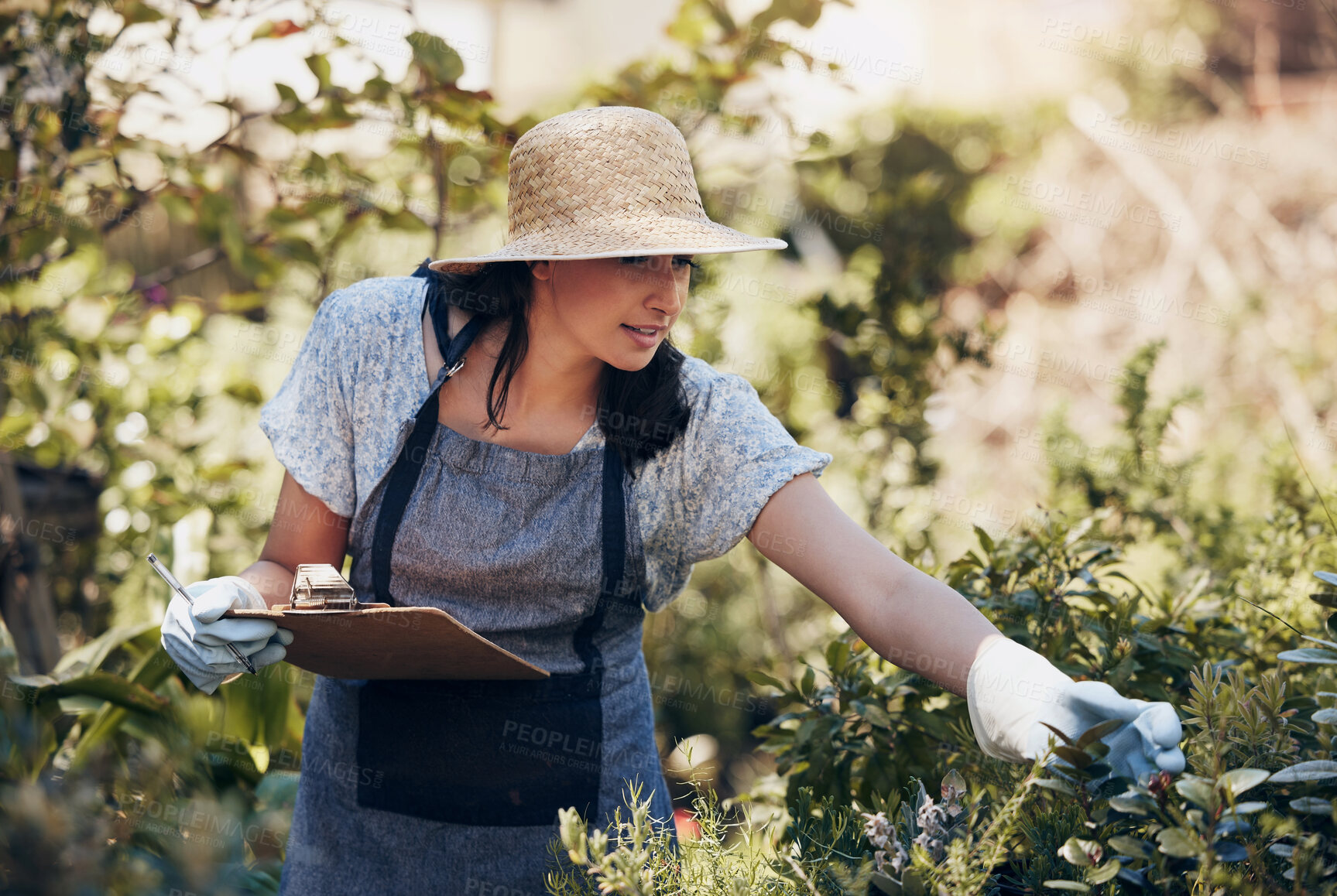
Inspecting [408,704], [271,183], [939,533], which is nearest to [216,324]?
[271,183]

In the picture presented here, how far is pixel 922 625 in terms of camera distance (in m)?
1.38

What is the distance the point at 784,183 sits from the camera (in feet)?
19.0

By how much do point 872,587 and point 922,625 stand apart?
0.31 ft

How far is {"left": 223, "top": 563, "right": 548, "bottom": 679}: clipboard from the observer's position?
1.22 m

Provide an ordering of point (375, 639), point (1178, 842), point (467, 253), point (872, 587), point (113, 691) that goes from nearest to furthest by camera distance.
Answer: point (1178, 842), point (375, 639), point (872, 587), point (113, 691), point (467, 253)

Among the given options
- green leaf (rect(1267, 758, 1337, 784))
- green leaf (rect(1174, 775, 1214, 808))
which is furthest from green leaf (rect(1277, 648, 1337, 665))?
green leaf (rect(1174, 775, 1214, 808))

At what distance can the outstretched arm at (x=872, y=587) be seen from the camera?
4.46 ft

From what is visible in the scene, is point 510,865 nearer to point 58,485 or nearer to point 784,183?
point 58,485

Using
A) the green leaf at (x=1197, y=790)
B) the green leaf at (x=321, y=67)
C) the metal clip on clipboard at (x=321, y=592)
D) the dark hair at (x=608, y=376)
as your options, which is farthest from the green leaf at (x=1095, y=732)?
the green leaf at (x=321, y=67)

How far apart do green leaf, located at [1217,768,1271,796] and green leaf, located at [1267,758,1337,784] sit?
0.18 feet

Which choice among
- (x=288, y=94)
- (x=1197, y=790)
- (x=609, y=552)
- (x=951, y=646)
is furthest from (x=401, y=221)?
(x=1197, y=790)

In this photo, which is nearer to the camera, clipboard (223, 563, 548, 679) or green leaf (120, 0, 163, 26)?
clipboard (223, 563, 548, 679)

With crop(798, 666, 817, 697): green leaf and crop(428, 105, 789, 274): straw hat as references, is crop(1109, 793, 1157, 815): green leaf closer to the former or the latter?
crop(798, 666, 817, 697): green leaf

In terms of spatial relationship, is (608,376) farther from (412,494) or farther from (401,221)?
(401,221)
